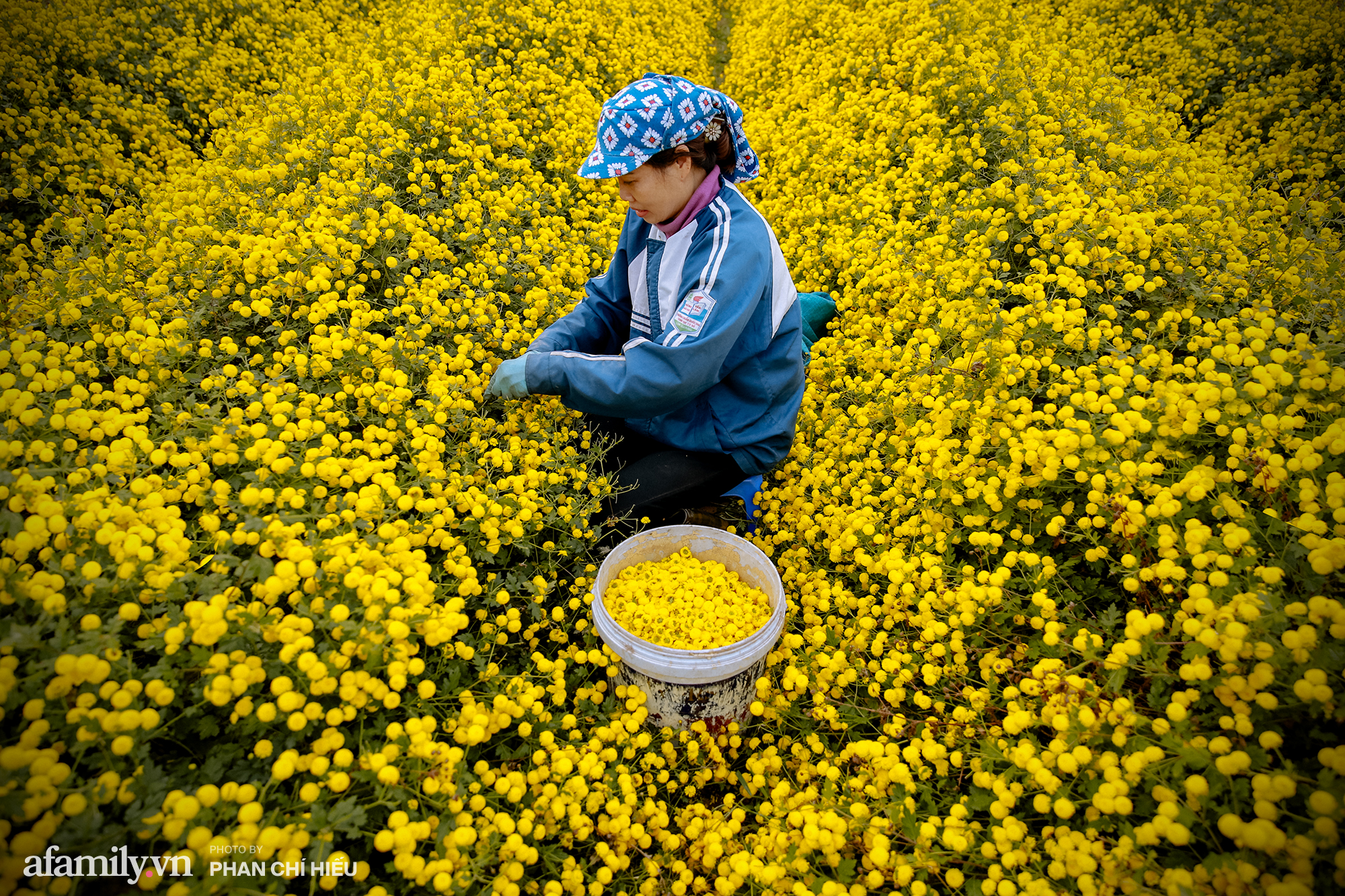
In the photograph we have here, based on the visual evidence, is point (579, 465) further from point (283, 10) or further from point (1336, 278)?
point (283, 10)

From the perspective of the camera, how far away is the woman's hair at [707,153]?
268 centimetres

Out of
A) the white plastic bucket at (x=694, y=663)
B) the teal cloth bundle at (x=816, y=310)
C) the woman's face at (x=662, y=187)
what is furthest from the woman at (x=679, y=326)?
the teal cloth bundle at (x=816, y=310)

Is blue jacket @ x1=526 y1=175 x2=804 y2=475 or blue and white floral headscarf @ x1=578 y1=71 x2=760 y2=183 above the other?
blue and white floral headscarf @ x1=578 y1=71 x2=760 y2=183

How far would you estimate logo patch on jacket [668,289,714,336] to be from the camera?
2.64 m

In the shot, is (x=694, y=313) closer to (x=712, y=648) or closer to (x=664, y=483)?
(x=664, y=483)

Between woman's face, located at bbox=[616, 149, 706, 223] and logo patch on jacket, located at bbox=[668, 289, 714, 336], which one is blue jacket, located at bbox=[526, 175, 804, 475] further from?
woman's face, located at bbox=[616, 149, 706, 223]

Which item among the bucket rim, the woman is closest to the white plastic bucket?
the bucket rim

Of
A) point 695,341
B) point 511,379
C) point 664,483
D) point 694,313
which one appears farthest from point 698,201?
point 664,483

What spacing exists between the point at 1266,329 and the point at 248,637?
11.8 feet

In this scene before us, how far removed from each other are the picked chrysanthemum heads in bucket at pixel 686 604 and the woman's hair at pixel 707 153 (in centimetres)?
171

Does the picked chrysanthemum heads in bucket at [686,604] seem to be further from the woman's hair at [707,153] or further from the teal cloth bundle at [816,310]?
the teal cloth bundle at [816,310]

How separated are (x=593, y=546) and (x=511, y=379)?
0.85 meters

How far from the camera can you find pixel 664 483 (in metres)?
3.08

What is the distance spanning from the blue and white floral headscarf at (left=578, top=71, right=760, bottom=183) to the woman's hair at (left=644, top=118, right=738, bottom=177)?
0.18ft
